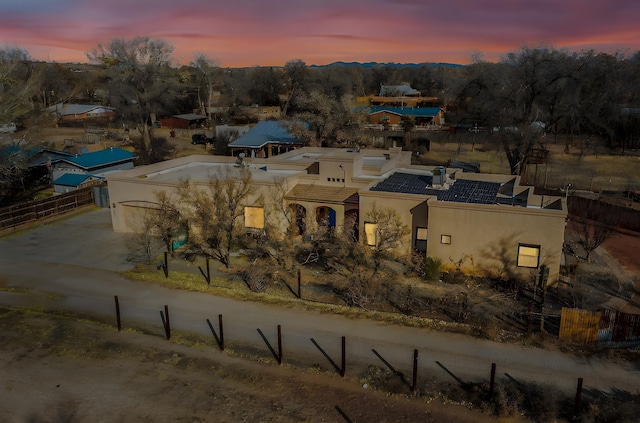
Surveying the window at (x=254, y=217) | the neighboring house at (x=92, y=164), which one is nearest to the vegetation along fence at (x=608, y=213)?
the window at (x=254, y=217)

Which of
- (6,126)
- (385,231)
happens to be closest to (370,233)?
(385,231)

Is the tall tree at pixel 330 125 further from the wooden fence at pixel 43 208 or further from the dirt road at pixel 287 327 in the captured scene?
the dirt road at pixel 287 327

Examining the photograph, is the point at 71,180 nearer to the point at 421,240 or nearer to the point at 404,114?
the point at 421,240

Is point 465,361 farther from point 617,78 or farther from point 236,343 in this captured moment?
point 617,78

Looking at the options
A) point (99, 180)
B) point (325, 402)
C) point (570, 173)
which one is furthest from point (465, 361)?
point (570, 173)

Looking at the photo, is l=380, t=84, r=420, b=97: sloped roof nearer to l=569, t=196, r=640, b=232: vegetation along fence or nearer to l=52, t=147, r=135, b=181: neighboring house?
l=52, t=147, r=135, b=181: neighboring house

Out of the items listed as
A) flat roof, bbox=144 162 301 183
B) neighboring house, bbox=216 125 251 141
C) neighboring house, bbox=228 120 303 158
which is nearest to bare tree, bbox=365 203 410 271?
flat roof, bbox=144 162 301 183
